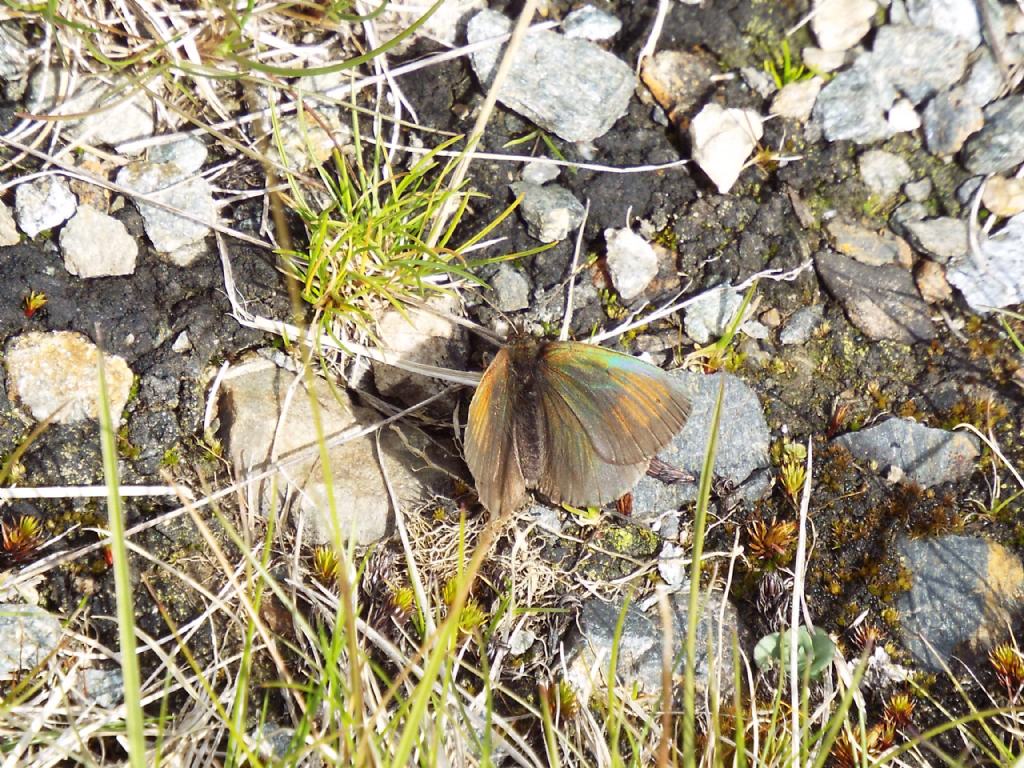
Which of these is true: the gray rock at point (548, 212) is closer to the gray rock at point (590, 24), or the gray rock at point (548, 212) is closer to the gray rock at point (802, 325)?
the gray rock at point (590, 24)

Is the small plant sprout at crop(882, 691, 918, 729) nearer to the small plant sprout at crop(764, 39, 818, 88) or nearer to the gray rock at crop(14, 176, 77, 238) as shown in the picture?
the small plant sprout at crop(764, 39, 818, 88)

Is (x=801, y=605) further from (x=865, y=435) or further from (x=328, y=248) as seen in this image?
(x=328, y=248)

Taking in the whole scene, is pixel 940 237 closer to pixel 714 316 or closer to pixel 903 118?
pixel 903 118

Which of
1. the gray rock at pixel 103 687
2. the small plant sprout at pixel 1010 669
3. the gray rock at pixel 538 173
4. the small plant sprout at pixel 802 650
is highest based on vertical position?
the gray rock at pixel 538 173

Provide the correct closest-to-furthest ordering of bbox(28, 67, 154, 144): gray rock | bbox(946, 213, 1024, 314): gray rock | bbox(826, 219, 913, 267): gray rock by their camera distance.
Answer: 1. bbox(28, 67, 154, 144): gray rock
2. bbox(946, 213, 1024, 314): gray rock
3. bbox(826, 219, 913, 267): gray rock

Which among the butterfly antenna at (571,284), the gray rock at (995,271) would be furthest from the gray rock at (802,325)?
the butterfly antenna at (571,284)

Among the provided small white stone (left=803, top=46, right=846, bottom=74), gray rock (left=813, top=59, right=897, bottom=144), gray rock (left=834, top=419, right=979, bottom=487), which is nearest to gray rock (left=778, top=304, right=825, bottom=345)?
gray rock (left=834, top=419, right=979, bottom=487)

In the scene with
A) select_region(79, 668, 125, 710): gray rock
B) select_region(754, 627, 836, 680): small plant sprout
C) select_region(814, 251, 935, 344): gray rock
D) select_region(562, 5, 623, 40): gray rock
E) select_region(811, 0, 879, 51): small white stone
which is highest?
select_region(811, 0, 879, 51): small white stone

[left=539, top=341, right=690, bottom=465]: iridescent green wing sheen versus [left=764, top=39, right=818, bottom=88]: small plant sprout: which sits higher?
[left=764, top=39, right=818, bottom=88]: small plant sprout
